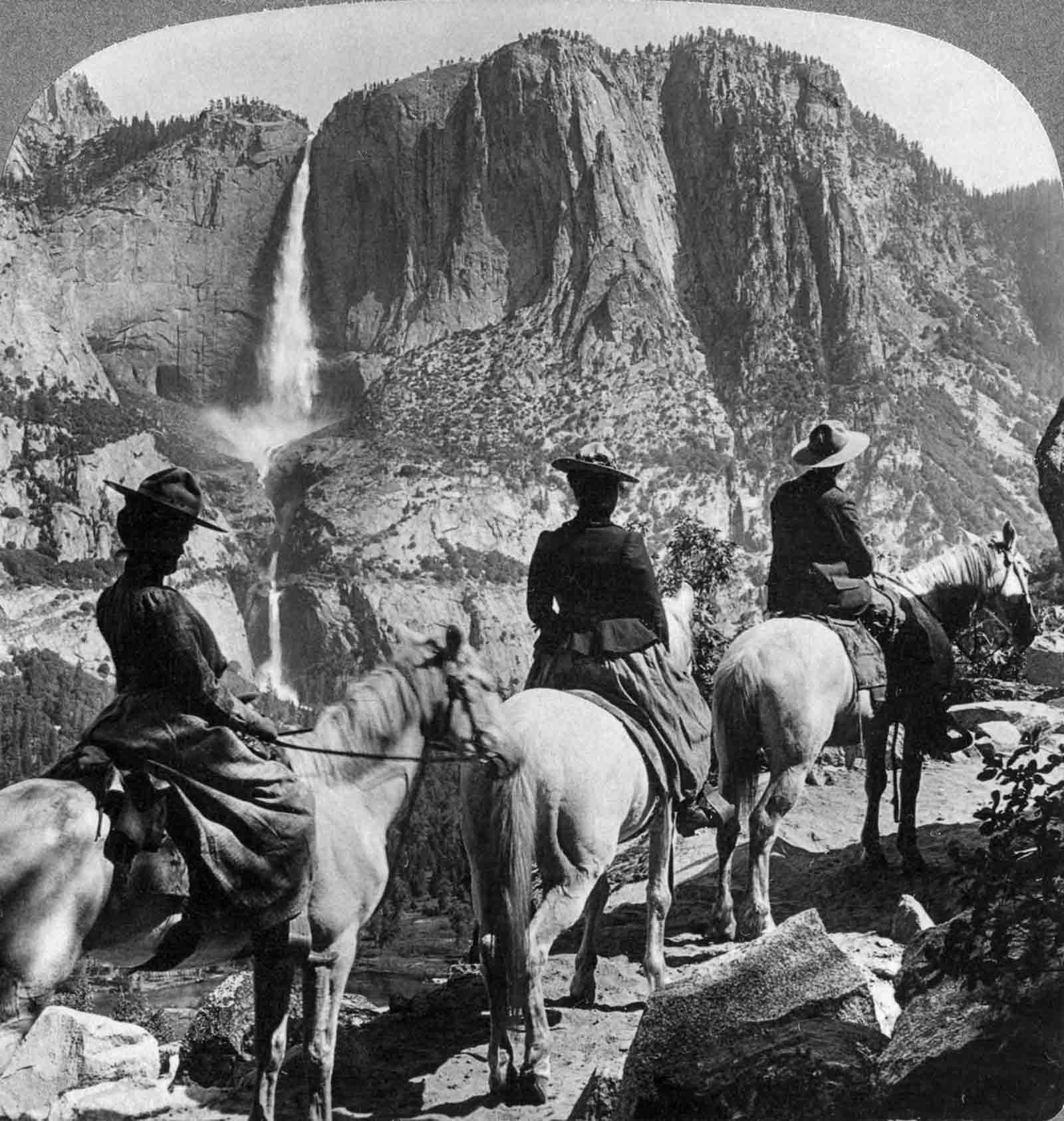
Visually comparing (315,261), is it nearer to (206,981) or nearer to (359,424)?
(359,424)

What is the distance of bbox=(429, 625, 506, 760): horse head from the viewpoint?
5.50m

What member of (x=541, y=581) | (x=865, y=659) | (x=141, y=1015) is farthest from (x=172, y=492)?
(x=865, y=659)

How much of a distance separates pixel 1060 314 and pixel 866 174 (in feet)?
3.57

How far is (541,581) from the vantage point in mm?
5988

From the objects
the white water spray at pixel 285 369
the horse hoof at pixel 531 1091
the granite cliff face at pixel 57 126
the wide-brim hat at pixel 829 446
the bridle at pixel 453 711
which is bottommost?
the horse hoof at pixel 531 1091

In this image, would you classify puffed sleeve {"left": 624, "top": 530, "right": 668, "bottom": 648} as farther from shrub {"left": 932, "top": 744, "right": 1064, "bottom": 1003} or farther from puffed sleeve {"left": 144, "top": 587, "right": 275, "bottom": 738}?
puffed sleeve {"left": 144, "top": 587, "right": 275, "bottom": 738}

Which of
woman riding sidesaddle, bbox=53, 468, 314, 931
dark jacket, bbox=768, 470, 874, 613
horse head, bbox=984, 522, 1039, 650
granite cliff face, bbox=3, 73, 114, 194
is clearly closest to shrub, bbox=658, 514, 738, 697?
dark jacket, bbox=768, 470, 874, 613

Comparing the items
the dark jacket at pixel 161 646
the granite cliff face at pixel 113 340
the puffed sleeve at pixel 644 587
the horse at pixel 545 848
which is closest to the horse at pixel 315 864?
the horse at pixel 545 848

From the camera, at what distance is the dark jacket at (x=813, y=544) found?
6.20 metres

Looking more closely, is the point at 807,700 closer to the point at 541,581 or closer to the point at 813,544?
the point at 813,544

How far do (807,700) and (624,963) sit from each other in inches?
58.7

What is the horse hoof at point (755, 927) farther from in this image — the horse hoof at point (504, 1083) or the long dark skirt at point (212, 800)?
the long dark skirt at point (212, 800)

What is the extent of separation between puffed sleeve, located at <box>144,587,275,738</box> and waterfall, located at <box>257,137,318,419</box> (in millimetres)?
1094

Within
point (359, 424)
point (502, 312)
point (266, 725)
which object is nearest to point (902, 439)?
point (502, 312)
